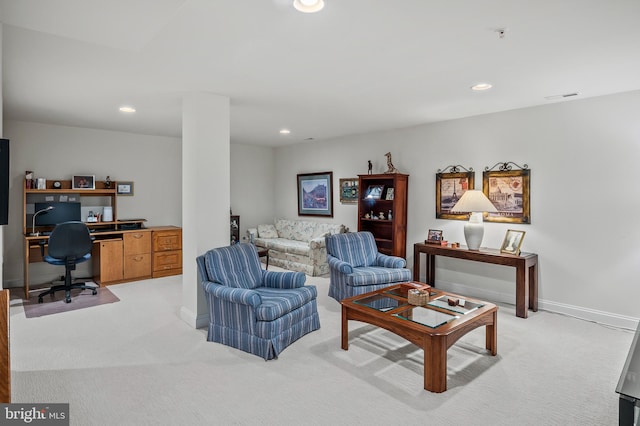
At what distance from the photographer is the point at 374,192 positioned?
573 cm

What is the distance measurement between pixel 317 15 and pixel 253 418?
7.76 feet

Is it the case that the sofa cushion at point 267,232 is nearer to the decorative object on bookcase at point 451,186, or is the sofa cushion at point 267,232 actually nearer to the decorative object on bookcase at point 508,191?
the decorative object on bookcase at point 451,186

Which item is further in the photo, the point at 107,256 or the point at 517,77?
the point at 107,256

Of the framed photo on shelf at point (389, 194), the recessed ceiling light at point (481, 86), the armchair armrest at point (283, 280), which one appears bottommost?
the armchair armrest at point (283, 280)

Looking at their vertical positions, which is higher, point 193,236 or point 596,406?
point 193,236

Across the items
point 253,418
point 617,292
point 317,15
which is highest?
point 317,15

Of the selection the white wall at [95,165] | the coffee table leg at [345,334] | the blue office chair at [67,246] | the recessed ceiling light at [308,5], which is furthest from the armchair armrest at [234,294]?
the white wall at [95,165]

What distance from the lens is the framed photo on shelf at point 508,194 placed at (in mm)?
4297

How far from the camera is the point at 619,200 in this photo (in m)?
3.70

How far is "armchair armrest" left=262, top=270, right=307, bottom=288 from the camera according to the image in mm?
3531

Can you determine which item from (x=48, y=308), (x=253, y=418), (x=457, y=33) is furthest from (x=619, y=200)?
(x=48, y=308)

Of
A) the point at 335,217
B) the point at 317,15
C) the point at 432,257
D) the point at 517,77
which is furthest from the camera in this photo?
the point at 335,217

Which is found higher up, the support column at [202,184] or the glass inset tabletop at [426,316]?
the support column at [202,184]

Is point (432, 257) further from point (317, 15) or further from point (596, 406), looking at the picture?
point (317, 15)
